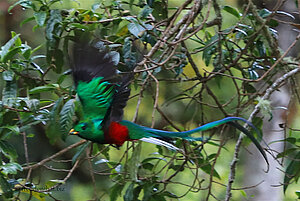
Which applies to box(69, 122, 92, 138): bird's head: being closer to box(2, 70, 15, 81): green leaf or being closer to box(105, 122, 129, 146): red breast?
box(105, 122, 129, 146): red breast

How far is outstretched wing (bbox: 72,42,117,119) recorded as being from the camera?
59.7 inches

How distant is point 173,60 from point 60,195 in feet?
4.49

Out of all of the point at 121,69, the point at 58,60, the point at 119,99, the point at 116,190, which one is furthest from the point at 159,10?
the point at 116,190

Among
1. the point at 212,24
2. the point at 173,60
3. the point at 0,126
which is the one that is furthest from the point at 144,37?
the point at 0,126

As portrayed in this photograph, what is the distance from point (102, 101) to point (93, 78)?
0.09 meters

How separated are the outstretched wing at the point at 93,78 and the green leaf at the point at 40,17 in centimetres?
36

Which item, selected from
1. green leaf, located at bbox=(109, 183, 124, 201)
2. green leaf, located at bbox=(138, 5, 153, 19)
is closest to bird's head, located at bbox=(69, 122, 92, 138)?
green leaf, located at bbox=(109, 183, 124, 201)

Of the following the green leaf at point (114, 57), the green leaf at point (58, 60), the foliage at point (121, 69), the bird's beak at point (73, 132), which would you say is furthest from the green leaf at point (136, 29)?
the bird's beak at point (73, 132)

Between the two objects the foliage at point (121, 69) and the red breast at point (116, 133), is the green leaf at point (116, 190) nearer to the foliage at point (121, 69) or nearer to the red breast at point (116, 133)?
the foliage at point (121, 69)

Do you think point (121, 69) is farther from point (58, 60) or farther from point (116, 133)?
point (116, 133)

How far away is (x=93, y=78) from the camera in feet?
5.08

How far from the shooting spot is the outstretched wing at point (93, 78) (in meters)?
1.52

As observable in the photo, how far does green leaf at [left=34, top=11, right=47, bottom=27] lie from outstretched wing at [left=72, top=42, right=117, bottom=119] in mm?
359

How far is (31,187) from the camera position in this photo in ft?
5.92
